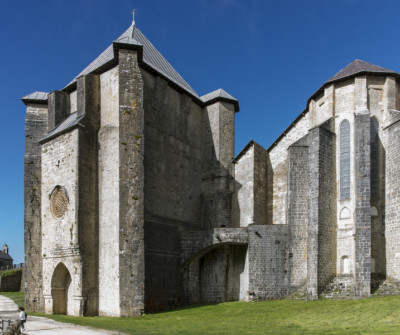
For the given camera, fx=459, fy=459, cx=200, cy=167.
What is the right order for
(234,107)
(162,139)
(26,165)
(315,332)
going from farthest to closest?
1. (234,107)
2. (26,165)
3. (162,139)
4. (315,332)

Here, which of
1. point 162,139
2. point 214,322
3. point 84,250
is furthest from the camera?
point 162,139

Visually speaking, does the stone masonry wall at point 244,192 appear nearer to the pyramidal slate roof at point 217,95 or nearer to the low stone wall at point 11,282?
the pyramidal slate roof at point 217,95

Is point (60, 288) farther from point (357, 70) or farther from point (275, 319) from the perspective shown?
point (357, 70)

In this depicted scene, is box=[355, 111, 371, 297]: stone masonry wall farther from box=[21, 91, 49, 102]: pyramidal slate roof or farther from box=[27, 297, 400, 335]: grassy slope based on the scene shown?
box=[21, 91, 49, 102]: pyramidal slate roof

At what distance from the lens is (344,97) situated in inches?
930

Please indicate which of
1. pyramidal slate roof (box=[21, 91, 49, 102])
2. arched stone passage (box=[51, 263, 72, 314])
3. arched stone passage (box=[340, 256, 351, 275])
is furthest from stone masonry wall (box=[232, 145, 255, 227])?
pyramidal slate roof (box=[21, 91, 49, 102])

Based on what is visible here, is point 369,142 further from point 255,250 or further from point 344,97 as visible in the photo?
point 255,250

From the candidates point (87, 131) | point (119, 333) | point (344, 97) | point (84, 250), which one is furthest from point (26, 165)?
point (344, 97)

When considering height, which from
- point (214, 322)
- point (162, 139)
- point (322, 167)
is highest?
point (162, 139)

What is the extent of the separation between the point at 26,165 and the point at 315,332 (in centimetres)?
1929

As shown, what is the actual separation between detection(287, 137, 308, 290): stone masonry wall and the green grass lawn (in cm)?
183

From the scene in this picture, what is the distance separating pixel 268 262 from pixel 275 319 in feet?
19.0

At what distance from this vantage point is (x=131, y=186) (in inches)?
838

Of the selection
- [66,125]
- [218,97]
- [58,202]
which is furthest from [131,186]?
[218,97]
